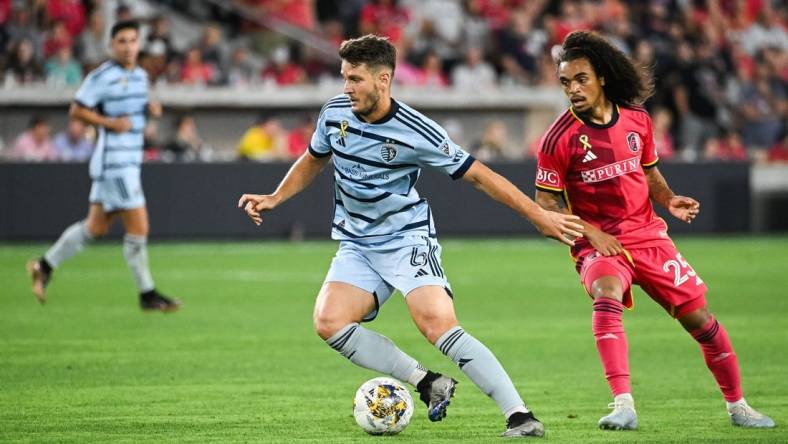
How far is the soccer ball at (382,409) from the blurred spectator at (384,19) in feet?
59.7

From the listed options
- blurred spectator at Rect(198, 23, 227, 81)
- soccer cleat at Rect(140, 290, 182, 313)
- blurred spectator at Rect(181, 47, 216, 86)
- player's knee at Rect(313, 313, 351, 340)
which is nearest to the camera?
player's knee at Rect(313, 313, 351, 340)

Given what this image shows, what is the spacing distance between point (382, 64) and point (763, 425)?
2.73 meters

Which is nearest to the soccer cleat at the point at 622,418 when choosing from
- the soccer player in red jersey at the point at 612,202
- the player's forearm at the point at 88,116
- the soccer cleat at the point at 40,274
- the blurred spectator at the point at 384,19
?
the soccer player in red jersey at the point at 612,202

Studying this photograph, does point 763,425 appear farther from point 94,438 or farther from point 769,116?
point 769,116

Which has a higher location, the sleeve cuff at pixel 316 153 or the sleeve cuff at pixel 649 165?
the sleeve cuff at pixel 649 165

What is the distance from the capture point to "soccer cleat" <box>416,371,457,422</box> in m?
7.03

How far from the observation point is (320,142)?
7332 mm

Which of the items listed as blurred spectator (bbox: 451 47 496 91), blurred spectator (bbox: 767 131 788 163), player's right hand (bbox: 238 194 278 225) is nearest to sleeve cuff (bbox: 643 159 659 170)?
player's right hand (bbox: 238 194 278 225)

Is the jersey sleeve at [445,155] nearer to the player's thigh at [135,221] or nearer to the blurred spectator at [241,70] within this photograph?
the player's thigh at [135,221]

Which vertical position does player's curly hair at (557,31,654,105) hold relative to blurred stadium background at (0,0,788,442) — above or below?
above

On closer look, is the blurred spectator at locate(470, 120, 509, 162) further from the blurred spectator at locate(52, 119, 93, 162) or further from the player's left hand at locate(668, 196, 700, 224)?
the player's left hand at locate(668, 196, 700, 224)

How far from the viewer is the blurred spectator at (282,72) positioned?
24.4 m

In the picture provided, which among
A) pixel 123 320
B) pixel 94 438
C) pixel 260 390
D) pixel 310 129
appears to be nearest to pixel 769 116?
pixel 310 129

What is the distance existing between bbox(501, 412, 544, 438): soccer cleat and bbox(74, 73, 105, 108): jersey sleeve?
708 cm
